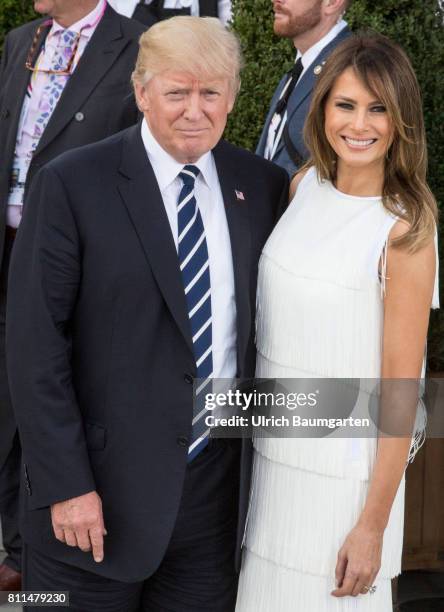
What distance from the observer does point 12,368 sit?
2426mm

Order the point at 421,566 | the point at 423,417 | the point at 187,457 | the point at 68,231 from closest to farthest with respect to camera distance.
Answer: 1. the point at 68,231
2. the point at 187,457
3. the point at 423,417
4. the point at 421,566

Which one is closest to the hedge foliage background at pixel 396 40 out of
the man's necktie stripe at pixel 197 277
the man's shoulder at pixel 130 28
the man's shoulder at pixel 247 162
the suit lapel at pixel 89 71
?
the man's shoulder at pixel 130 28

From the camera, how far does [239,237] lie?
8.33ft

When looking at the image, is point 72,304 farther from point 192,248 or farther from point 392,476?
point 392,476

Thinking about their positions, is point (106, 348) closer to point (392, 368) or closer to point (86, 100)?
point (392, 368)

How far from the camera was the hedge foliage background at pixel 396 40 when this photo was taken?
379 centimetres

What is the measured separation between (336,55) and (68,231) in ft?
2.70

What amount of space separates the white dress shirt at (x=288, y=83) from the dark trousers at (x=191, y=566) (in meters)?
1.36

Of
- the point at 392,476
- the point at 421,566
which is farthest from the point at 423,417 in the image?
the point at 421,566

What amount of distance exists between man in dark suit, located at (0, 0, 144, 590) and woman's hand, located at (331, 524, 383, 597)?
1.60 m

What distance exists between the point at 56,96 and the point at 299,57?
2.95 feet

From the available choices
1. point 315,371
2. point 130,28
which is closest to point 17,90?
point 130,28

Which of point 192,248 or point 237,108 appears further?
point 237,108

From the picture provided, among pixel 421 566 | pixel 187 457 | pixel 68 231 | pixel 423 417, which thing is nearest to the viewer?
pixel 68 231
